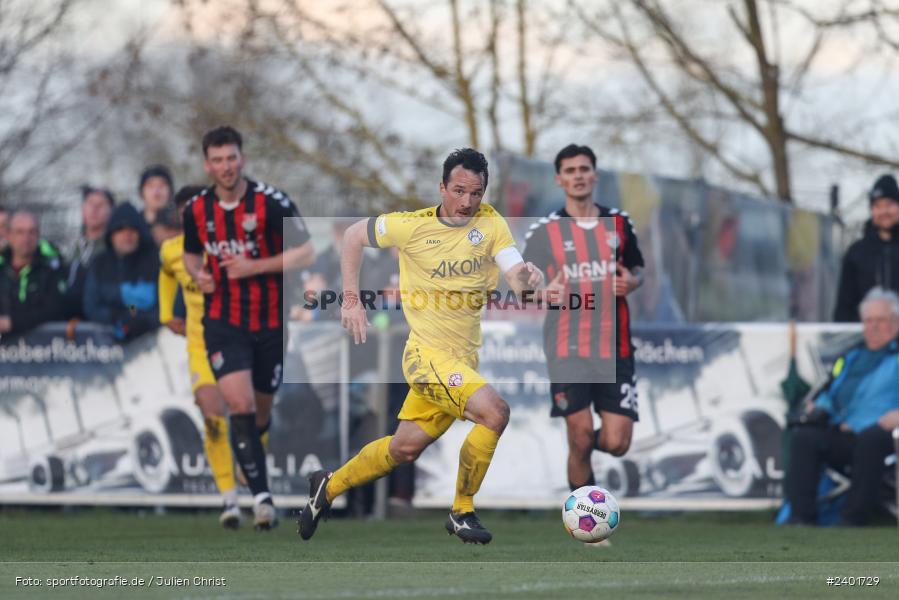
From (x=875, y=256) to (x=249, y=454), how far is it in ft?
16.3

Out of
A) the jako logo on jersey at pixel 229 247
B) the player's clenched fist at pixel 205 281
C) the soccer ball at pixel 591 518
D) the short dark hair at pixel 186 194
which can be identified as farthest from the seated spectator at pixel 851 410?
the short dark hair at pixel 186 194

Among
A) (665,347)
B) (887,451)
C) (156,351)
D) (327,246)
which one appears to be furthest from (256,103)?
(887,451)

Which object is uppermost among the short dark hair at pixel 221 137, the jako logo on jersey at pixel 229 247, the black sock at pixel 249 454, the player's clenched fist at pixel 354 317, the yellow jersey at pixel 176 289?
the short dark hair at pixel 221 137

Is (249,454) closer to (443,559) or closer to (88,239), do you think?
(443,559)

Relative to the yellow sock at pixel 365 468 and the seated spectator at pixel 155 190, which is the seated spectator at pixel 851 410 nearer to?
the yellow sock at pixel 365 468

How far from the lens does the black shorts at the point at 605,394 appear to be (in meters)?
9.54

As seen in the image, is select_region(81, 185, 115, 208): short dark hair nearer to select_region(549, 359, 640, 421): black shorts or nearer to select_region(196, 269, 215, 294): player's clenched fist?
select_region(196, 269, 215, 294): player's clenched fist

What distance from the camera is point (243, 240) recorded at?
10.2 m

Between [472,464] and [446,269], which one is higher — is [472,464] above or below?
below

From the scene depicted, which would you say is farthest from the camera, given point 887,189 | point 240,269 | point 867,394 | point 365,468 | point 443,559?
point 887,189

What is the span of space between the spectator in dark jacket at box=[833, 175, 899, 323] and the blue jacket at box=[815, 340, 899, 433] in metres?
0.91

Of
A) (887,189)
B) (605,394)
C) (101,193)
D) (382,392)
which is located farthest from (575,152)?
(101,193)

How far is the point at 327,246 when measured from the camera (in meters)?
13.6

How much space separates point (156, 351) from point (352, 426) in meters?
1.62
